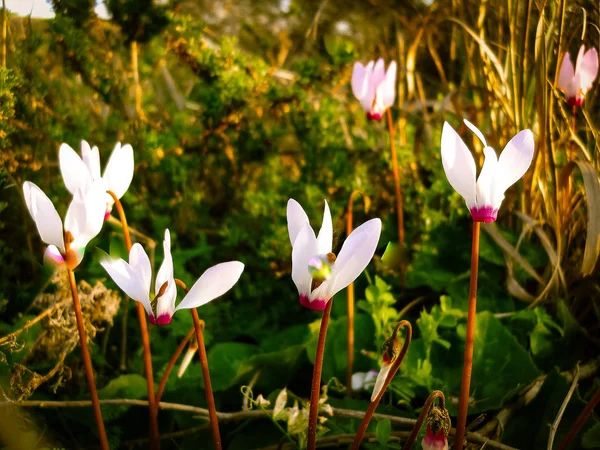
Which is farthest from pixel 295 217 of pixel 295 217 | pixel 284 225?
pixel 284 225

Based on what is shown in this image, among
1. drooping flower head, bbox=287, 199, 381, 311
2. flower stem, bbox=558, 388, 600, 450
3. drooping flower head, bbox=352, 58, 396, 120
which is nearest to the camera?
drooping flower head, bbox=287, 199, 381, 311

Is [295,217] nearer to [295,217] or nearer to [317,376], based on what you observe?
[295,217]

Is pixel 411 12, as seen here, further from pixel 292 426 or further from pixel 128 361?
pixel 292 426

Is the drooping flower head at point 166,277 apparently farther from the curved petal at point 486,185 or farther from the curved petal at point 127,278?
the curved petal at point 486,185

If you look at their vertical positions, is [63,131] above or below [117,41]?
below

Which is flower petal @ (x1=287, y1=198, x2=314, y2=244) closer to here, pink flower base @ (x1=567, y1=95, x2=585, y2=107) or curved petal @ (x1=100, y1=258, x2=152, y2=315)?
curved petal @ (x1=100, y1=258, x2=152, y2=315)

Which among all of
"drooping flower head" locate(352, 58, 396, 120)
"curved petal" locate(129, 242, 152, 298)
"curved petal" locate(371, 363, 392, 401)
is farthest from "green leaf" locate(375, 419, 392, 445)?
"drooping flower head" locate(352, 58, 396, 120)

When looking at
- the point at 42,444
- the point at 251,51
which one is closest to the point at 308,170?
the point at 42,444

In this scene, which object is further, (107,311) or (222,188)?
(222,188)
